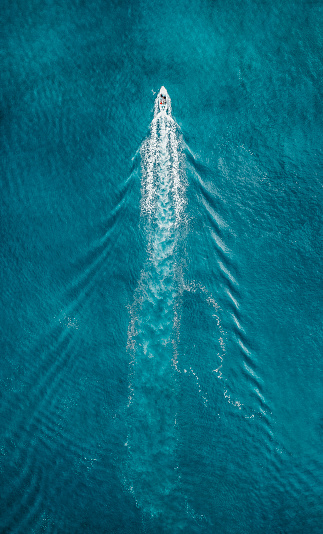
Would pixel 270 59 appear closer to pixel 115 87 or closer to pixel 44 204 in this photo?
Result: pixel 115 87

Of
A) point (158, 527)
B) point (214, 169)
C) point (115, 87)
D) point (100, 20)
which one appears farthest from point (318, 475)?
point (100, 20)

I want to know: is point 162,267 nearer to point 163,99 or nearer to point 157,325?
point 157,325

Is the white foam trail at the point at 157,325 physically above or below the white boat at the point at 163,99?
below

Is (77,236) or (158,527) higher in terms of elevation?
(77,236)

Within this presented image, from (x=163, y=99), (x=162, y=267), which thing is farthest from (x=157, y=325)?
(x=163, y=99)

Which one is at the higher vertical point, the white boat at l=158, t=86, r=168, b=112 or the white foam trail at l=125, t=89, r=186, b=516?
the white boat at l=158, t=86, r=168, b=112
